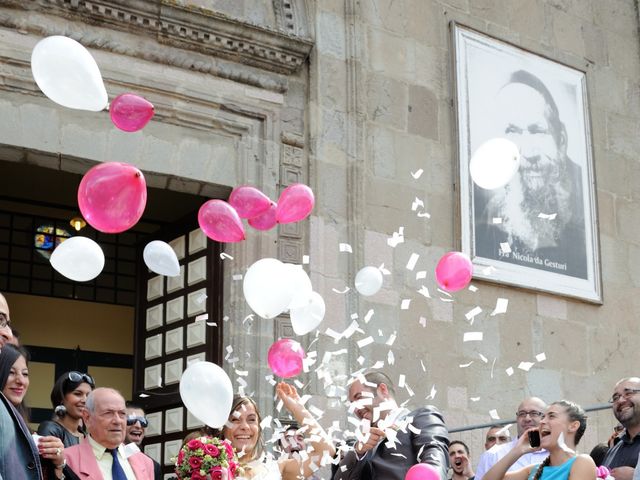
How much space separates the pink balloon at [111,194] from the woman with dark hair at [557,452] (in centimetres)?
258

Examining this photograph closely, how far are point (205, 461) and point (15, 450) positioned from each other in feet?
4.34

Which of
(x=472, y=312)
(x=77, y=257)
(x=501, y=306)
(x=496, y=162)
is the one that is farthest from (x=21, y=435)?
(x=501, y=306)

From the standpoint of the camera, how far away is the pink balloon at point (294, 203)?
7.54m

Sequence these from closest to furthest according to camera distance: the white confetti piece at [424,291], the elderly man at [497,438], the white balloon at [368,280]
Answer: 1. the white balloon at [368,280]
2. the elderly man at [497,438]
3. the white confetti piece at [424,291]

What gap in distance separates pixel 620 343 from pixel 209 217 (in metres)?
6.08

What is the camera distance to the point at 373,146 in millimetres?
10320

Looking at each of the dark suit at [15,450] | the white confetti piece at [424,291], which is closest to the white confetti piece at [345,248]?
the white confetti piece at [424,291]

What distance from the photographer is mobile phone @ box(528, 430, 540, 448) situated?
20.0ft

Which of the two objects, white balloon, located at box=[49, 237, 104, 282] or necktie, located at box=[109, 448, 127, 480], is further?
white balloon, located at box=[49, 237, 104, 282]

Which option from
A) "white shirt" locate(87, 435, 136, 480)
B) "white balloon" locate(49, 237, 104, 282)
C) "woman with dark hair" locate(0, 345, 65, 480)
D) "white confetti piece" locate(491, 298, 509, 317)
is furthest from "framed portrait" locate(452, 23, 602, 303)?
"woman with dark hair" locate(0, 345, 65, 480)

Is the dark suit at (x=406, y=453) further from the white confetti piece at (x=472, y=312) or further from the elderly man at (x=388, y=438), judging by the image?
the white confetti piece at (x=472, y=312)

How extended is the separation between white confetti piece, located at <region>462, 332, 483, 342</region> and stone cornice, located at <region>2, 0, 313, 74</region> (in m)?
3.01

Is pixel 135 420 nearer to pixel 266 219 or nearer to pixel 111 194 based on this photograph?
pixel 266 219

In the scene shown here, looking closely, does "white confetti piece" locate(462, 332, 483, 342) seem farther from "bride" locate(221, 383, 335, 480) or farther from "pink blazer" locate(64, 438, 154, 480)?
"pink blazer" locate(64, 438, 154, 480)
